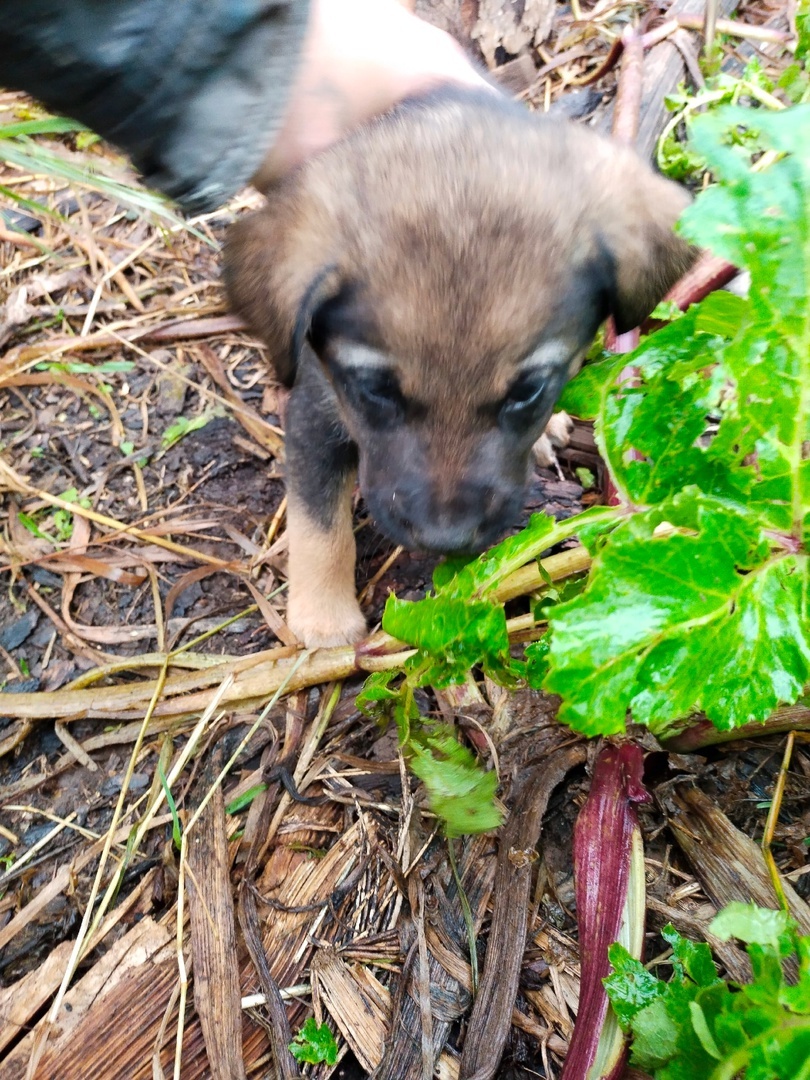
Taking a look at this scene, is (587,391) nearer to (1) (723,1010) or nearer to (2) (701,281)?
(2) (701,281)

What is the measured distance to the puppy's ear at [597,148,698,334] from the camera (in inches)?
70.2

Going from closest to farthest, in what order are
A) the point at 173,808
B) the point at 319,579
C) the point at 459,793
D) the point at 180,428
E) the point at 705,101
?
the point at 459,793 → the point at 173,808 → the point at 319,579 → the point at 705,101 → the point at 180,428

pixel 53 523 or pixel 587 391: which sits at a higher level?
pixel 587 391

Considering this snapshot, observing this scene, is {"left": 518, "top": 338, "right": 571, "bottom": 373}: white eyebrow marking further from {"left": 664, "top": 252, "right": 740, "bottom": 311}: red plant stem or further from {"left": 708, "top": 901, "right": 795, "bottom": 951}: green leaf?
{"left": 708, "top": 901, "right": 795, "bottom": 951}: green leaf

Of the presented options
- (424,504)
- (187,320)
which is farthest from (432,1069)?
(187,320)

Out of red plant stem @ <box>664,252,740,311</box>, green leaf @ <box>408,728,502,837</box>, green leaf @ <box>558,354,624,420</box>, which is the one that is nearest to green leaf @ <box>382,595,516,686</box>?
green leaf @ <box>408,728,502,837</box>

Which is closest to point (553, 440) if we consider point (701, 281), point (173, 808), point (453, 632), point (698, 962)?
point (701, 281)

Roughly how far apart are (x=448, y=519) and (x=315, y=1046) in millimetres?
1017

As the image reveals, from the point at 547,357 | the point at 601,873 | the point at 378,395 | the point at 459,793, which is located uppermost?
the point at 547,357

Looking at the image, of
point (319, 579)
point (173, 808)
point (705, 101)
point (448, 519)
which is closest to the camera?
point (448, 519)

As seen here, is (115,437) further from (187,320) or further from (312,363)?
(312,363)

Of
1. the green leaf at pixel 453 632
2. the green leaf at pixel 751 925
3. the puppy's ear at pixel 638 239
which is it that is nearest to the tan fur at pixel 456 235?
the puppy's ear at pixel 638 239

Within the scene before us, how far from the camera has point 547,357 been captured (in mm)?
1656

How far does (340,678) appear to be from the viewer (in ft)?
6.88
